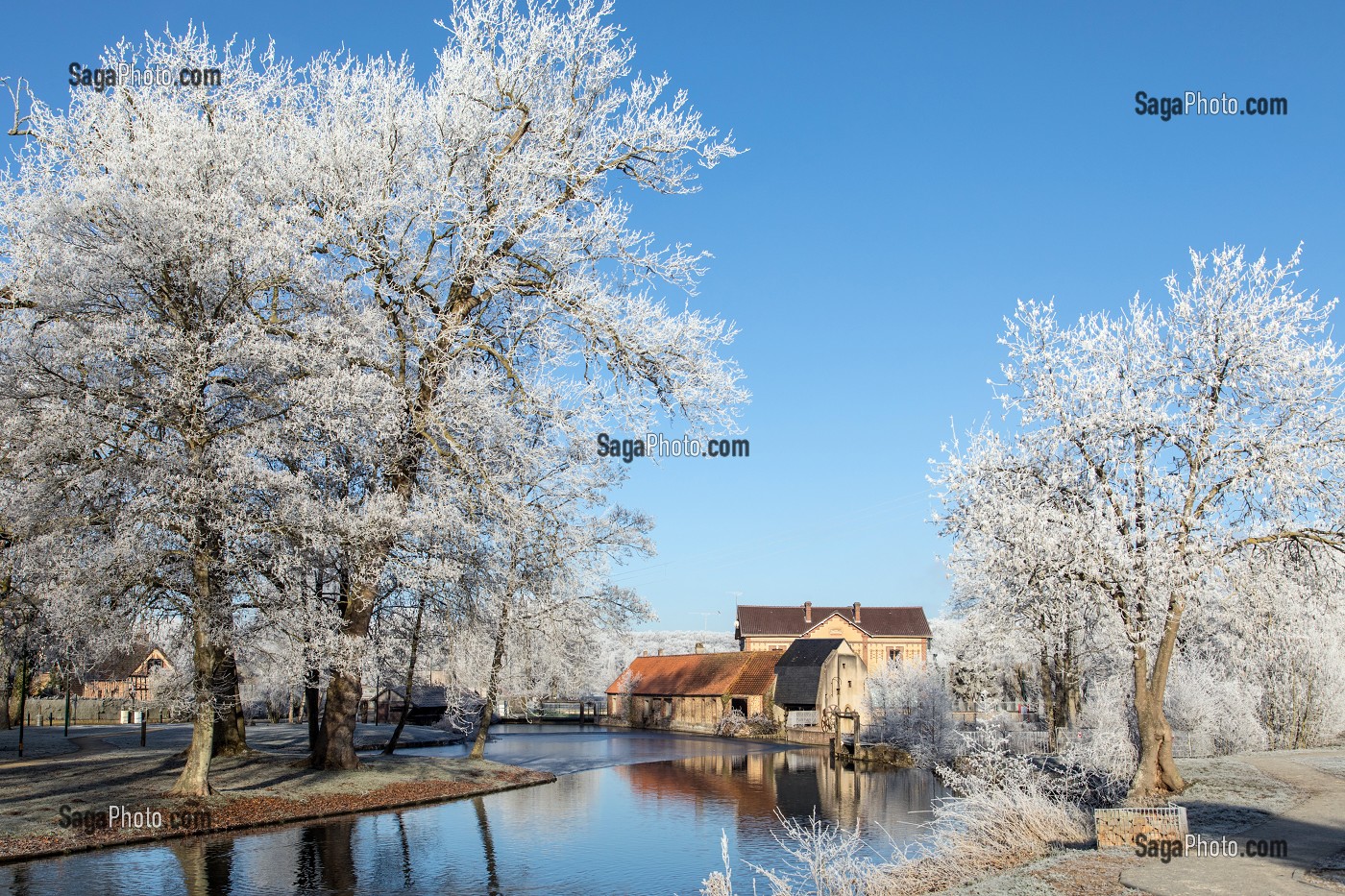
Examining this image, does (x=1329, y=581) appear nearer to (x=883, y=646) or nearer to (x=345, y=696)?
(x=345, y=696)

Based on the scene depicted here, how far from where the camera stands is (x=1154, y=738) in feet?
55.0

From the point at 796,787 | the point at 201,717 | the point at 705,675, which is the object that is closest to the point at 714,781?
the point at 796,787

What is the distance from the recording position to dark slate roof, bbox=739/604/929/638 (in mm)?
90438

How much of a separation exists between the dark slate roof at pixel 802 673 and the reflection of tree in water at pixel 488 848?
120 feet

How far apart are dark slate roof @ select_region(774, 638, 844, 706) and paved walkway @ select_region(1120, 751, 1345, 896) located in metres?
44.5

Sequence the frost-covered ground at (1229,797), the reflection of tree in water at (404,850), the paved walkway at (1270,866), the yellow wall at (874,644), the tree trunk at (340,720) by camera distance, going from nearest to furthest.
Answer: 1. the paved walkway at (1270,866)
2. the frost-covered ground at (1229,797)
3. the reflection of tree in water at (404,850)
4. the tree trunk at (340,720)
5. the yellow wall at (874,644)

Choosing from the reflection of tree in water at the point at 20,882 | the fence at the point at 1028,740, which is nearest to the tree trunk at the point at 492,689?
the reflection of tree in water at the point at 20,882

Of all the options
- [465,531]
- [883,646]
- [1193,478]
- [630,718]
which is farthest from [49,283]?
[883,646]

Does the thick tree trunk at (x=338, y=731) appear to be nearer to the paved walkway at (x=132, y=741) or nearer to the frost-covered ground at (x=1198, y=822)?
the paved walkway at (x=132, y=741)

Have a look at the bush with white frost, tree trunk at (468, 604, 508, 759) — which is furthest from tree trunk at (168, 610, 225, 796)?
the bush with white frost

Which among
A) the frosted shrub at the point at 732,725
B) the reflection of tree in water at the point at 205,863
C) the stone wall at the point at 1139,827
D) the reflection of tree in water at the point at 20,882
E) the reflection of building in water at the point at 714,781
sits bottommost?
the frosted shrub at the point at 732,725

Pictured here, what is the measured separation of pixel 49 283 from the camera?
16.8 meters

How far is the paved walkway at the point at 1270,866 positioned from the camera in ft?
32.7

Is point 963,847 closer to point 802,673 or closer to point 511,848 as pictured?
point 511,848
